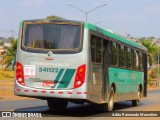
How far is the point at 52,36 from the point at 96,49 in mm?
1736

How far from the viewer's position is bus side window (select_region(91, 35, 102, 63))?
52.3 feet

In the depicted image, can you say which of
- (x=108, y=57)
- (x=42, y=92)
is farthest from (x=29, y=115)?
(x=108, y=57)

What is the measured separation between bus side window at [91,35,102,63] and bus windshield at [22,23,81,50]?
0.79 meters

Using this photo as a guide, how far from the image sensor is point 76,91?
15023mm

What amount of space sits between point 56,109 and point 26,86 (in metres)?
3.37

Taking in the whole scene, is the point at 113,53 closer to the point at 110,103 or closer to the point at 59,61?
the point at 110,103

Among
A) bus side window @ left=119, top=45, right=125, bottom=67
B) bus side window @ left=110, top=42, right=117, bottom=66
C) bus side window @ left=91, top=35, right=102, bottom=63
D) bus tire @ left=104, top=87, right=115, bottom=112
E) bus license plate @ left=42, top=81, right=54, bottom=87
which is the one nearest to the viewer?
bus license plate @ left=42, top=81, right=54, bottom=87

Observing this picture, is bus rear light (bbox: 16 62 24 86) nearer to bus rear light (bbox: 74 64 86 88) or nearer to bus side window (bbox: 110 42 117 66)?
bus rear light (bbox: 74 64 86 88)

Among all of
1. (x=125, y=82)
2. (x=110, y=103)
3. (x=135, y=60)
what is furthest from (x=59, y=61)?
(x=135, y=60)

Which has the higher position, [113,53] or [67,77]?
[113,53]

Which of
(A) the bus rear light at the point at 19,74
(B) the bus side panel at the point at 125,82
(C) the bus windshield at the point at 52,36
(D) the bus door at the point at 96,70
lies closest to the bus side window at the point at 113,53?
(B) the bus side panel at the point at 125,82

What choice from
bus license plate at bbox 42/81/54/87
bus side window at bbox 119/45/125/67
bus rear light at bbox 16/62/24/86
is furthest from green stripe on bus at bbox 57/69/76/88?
bus side window at bbox 119/45/125/67

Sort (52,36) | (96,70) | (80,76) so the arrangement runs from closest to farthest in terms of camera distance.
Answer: (80,76)
(52,36)
(96,70)

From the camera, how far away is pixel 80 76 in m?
A: 15.1
